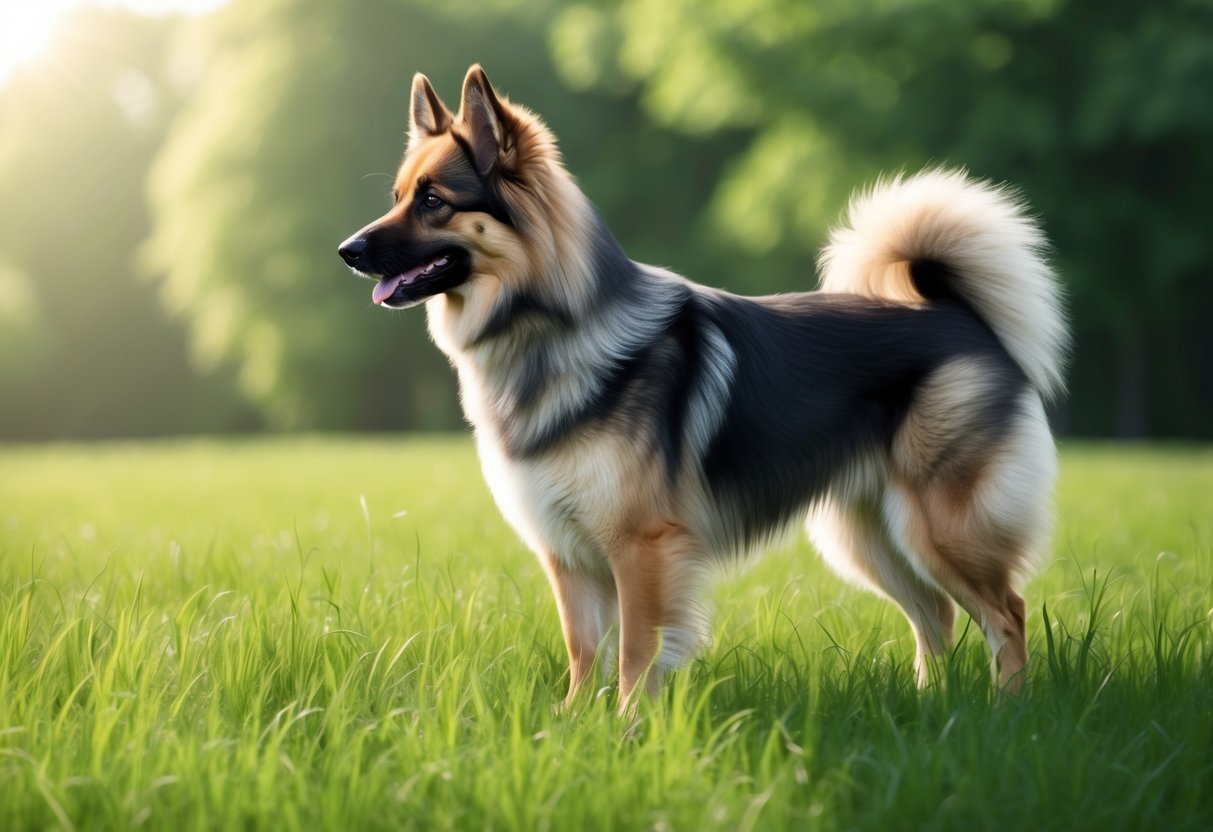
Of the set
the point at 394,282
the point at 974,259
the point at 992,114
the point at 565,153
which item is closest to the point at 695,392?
the point at 394,282

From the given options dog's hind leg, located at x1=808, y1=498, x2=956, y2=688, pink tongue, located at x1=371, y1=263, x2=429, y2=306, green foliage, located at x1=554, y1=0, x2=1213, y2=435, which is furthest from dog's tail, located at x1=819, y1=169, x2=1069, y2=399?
green foliage, located at x1=554, y1=0, x2=1213, y2=435

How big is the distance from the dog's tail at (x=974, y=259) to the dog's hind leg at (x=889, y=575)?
0.84 meters

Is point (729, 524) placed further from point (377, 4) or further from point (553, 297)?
point (377, 4)

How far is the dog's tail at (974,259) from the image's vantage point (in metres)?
4.24

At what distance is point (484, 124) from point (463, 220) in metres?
0.33

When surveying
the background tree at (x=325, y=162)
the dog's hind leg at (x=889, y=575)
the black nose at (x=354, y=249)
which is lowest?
the dog's hind leg at (x=889, y=575)

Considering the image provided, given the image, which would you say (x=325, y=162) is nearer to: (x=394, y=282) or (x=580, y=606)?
(x=394, y=282)

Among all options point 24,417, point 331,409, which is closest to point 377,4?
point 331,409

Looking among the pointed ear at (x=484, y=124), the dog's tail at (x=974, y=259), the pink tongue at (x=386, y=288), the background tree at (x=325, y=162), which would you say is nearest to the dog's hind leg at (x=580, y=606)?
the pink tongue at (x=386, y=288)

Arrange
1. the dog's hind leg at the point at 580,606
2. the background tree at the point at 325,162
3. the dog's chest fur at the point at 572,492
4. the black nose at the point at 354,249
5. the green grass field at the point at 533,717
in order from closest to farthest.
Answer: the green grass field at the point at 533,717, the dog's chest fur at the point at 572,492, the black nose at the point at 354,249, the dog's hind leg at the point at 580,606, the background tree at the point at 325,162

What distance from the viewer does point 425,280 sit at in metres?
3.74

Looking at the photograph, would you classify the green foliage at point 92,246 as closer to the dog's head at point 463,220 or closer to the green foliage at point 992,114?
the green foliage at point 992,114

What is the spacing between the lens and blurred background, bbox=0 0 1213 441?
17.3 metres

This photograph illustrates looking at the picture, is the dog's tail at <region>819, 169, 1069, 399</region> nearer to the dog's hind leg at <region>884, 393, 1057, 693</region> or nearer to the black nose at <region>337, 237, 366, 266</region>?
the dog's hind leg at <region>884, 393, 1057, 693</region>
